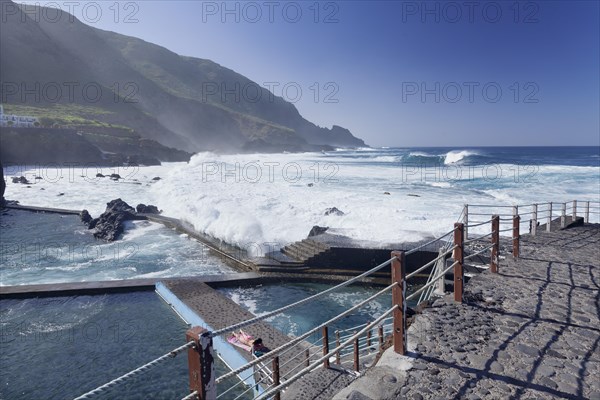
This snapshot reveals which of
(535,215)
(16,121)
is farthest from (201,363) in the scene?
(16,121)

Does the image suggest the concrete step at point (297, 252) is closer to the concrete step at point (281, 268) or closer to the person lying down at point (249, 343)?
the concrete step at point (281, 268)

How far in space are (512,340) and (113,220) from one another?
2051 cm

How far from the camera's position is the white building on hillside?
55.2m

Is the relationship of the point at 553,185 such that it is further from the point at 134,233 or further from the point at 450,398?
the point at 450,398

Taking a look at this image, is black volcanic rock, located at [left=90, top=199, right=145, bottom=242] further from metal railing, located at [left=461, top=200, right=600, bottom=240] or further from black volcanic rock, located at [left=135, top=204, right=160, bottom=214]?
metal railing, located at [left=461, top=200, right=600, bottom=240]

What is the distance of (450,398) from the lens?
10.3ft

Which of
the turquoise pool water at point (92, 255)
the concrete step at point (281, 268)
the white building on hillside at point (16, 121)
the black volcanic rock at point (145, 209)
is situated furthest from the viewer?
the white building on hillside at point (16, 121)

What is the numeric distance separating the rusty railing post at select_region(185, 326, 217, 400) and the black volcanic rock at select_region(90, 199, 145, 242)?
18461mm

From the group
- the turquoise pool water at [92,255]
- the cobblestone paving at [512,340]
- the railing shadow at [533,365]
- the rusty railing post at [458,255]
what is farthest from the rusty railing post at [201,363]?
the turquoise pool water at [92,255]

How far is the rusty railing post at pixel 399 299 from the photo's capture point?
3609 mm

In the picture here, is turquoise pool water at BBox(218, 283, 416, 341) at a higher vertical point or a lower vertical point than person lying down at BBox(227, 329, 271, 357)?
lower

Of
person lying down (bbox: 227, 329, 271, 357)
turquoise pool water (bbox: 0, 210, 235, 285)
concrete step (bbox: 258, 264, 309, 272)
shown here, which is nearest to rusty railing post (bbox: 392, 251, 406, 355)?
person lying down (bbox: 227, 329, 271, 357)

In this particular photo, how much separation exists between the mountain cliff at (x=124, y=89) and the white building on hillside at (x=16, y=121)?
4865 millimetres

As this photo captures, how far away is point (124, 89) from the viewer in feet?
423
